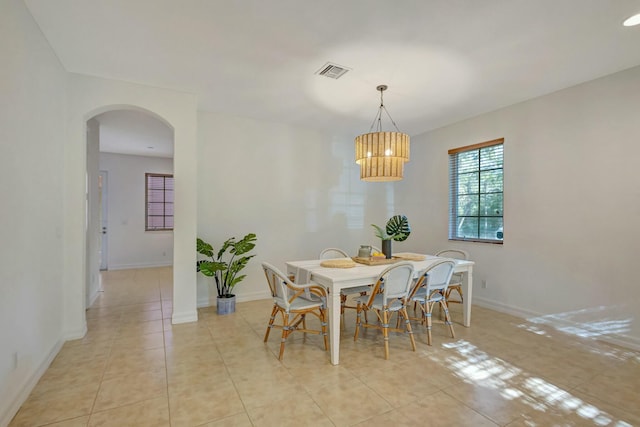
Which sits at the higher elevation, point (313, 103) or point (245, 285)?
point (313, 103)

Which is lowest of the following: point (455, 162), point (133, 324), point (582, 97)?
point (133, 324)

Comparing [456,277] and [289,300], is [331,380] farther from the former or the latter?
[456,277]

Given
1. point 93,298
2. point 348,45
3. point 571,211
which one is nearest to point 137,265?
point 93,298

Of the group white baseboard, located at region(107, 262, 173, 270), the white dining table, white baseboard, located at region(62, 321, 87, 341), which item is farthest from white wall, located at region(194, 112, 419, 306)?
white baseboard, located at region(107, 262, 173, 270)

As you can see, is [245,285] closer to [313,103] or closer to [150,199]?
[313,103]

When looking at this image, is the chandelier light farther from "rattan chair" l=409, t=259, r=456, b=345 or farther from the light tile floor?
the light tile floor

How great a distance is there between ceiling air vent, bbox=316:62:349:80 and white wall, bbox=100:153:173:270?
612 cm

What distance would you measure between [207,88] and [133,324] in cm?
288

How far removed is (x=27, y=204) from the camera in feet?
7.25

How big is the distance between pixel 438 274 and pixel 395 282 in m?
0.58

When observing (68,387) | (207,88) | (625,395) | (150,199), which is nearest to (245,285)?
(68,387)

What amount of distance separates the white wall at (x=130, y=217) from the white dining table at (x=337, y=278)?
561cm

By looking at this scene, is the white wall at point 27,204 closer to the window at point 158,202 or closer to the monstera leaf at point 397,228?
the monstera leaf at point 397,228

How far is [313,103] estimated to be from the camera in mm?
3967
